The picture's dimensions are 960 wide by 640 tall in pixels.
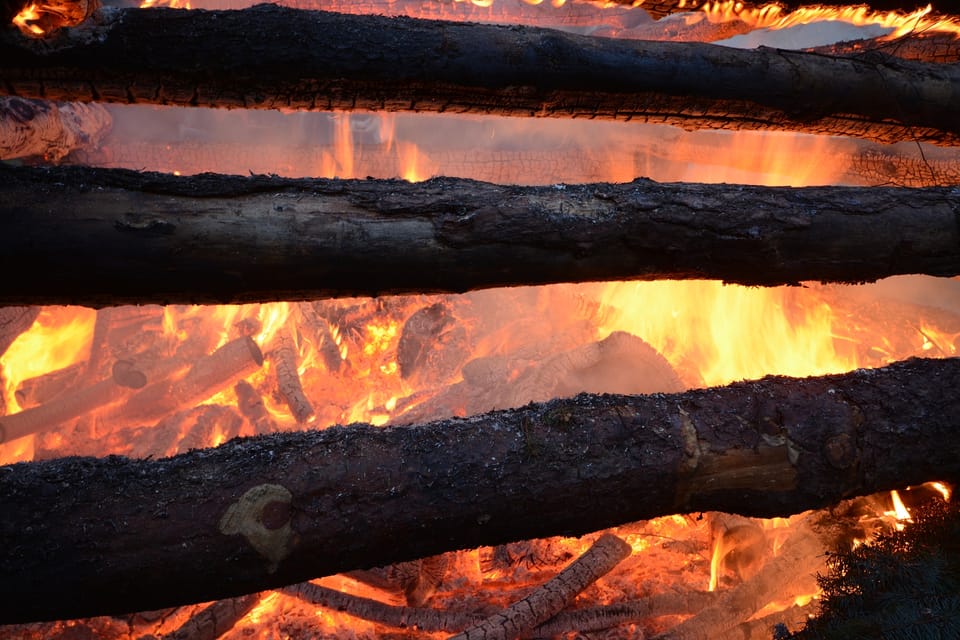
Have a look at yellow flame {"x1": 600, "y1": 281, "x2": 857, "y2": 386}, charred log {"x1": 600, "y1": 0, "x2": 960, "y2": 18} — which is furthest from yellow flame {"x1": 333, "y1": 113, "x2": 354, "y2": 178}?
charred log {"x1": 600, "y1": 0, "x2": 960, "y2": 18}

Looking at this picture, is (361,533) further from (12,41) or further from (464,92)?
(12,41)

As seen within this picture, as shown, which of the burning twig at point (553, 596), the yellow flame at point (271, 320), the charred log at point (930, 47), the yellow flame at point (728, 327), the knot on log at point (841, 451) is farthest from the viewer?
the yellow flame at point (271, 320)

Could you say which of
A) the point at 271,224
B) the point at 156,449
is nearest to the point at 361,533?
the point at 271,224

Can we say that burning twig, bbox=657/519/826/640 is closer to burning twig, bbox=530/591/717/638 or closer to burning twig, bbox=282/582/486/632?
burning twig, bbox=530/591/717/638

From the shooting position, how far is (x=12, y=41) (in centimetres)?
208

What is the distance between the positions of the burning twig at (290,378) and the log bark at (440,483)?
4.76 m

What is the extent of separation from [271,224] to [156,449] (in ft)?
18.1

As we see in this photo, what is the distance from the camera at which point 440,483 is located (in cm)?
179

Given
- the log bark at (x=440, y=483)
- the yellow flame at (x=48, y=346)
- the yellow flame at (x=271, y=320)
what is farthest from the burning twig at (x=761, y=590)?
the yellow flame at (x=48, y=346)

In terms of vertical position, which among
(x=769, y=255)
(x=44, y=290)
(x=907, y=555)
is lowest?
(x=907, y=555)

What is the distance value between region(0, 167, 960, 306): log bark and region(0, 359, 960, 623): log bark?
51 centimetres

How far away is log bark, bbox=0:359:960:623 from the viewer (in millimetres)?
1559

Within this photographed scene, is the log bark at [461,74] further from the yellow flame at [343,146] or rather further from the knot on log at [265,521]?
the yellow flame at [343,146]

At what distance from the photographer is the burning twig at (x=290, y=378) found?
639 cm
